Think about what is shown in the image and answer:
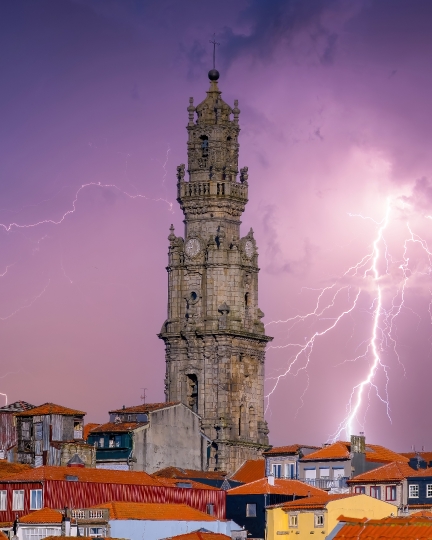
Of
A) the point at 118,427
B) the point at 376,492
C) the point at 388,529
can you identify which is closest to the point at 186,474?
the point at 118,427

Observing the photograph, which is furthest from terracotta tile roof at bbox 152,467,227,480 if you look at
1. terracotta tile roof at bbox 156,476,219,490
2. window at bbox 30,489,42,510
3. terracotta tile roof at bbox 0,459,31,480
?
window at bbox 30,489,42,510

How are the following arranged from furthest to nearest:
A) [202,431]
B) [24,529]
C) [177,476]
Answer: [202,431]
[177,476]
[24,529]

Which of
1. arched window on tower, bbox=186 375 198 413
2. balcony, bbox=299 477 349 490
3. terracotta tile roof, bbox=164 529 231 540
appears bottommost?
terracotta tile roof, bbox=164 529 231 540

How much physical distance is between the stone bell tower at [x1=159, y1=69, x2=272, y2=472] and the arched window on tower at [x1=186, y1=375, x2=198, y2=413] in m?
0.07

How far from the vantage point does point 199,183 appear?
587 feet

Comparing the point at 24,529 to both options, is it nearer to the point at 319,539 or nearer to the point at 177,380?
→ the point at 319,539

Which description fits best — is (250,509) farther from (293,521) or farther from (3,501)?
(3,501)

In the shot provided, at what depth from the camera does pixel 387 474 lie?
15488 cm

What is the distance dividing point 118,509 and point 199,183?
43.8 m

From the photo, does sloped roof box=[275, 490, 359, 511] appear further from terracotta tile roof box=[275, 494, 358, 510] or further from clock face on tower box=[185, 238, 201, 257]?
clock face on tower box=[185, 238, 201, 257]

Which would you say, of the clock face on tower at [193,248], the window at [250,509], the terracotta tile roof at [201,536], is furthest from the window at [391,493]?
the clock face on tower at [193,248]

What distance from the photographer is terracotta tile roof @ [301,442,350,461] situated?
6319 inches

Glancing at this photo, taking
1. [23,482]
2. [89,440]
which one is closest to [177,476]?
[89,440]

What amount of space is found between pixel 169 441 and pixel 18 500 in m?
24.6
